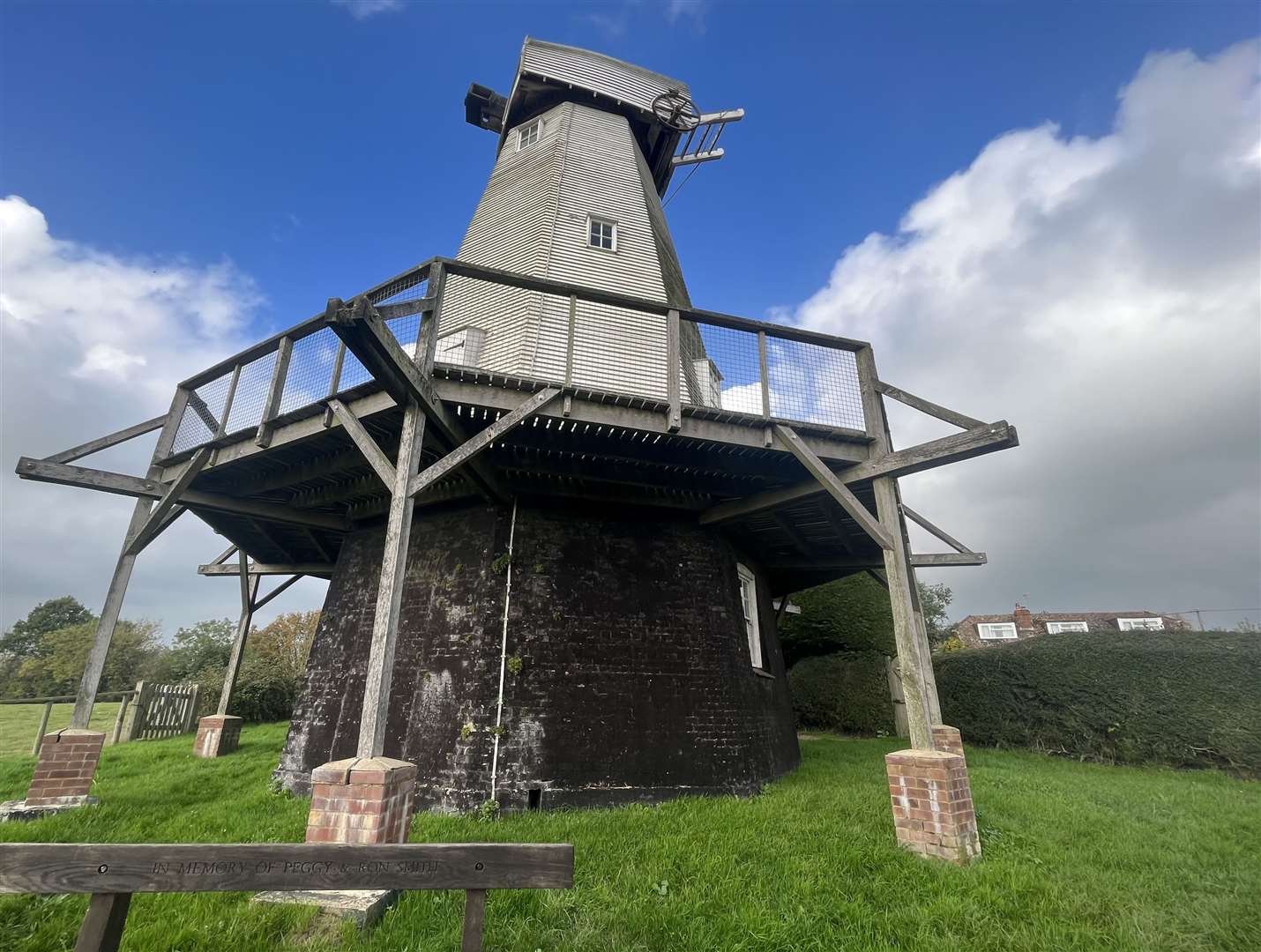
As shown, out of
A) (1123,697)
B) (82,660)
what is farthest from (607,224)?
(82,660)

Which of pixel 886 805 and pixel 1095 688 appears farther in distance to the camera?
pixel 1095 688

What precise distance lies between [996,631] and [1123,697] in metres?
36.9

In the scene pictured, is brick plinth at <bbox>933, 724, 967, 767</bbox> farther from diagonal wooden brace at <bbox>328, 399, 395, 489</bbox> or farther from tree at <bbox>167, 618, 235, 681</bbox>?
tree at <bbox>167, 618, 235, 681</bbox>

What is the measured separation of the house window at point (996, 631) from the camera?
41.4 metres

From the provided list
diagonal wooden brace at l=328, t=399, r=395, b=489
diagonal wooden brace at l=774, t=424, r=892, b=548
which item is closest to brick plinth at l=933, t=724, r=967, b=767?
diagonal wooden brace at l=774, t=424, r=892, b=548

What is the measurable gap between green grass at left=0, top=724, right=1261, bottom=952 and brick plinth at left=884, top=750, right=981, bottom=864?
19 centimetres

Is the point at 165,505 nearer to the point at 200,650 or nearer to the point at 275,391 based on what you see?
the point at 275,391

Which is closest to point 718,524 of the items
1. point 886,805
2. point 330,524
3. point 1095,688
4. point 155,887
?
point 886,805

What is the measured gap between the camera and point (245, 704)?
1633 centimetres

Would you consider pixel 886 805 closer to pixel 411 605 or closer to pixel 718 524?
pixel 718 524

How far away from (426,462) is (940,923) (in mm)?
6677

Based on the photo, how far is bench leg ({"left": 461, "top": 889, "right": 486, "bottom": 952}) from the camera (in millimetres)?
2209

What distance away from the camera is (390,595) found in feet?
15.6

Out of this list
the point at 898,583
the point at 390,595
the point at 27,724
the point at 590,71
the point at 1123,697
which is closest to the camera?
the point at 390,595
